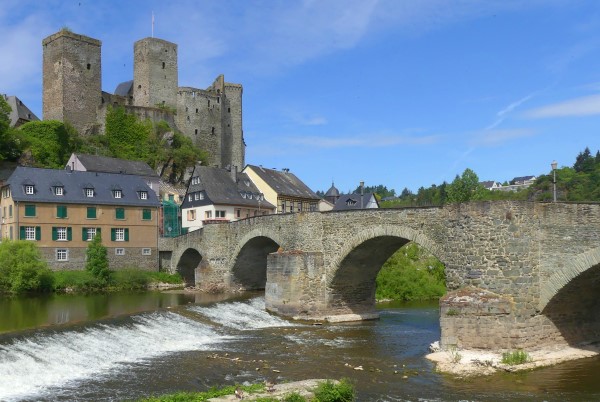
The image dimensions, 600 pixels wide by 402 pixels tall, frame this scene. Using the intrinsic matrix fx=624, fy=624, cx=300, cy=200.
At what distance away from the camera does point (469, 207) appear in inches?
721

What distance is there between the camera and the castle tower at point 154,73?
220ft

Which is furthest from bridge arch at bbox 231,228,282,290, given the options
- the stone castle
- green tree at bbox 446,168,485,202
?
green tree at bbox 446,168,485,202

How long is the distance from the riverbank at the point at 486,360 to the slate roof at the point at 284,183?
125 ft

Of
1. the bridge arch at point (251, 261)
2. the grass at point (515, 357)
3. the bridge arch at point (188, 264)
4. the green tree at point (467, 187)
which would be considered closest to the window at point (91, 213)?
the bridge arch at point (188, 264)

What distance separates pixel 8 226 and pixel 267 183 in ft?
72.3

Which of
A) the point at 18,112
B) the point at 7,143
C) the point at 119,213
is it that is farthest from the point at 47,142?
the point at 119,213

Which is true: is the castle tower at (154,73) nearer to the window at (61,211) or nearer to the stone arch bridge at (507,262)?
the window at (61,211)

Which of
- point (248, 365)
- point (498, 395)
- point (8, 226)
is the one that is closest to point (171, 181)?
point (8, 226)

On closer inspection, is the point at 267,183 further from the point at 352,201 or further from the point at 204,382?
the point at 204,382

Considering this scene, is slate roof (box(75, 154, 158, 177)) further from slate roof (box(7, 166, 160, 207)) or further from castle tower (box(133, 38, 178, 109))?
castle tower (box(133, 38, 178, 109))

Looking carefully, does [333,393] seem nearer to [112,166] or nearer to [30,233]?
[30,233]

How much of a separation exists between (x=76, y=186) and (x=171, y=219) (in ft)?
38.9

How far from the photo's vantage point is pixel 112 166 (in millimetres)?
50156

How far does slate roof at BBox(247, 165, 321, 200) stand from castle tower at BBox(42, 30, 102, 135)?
1912 cm
